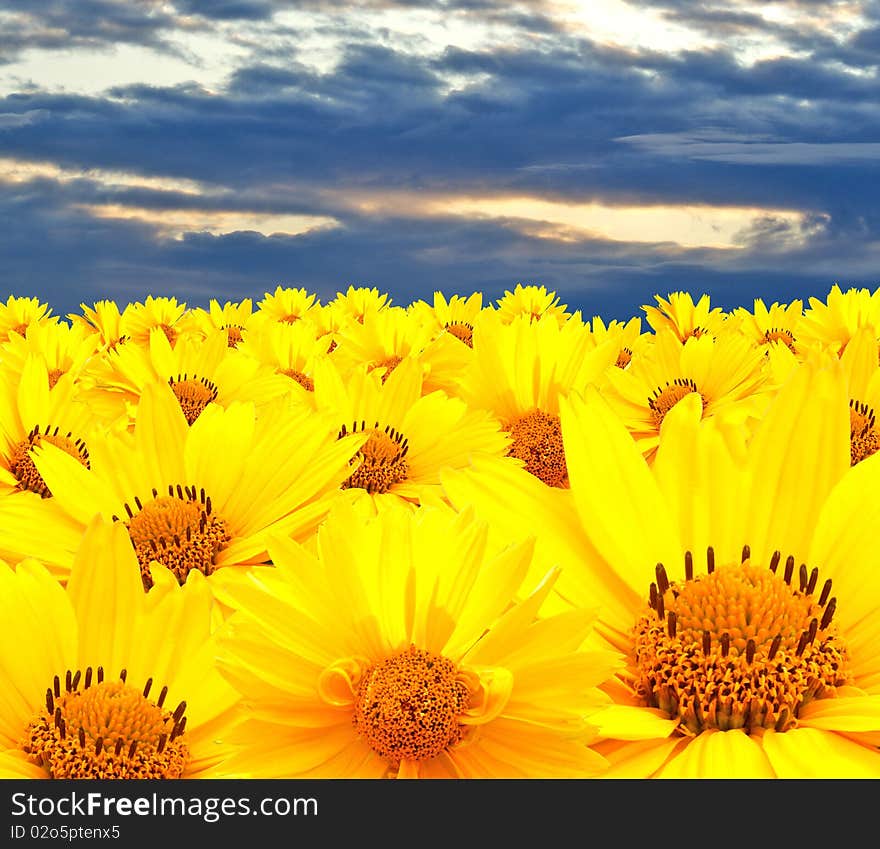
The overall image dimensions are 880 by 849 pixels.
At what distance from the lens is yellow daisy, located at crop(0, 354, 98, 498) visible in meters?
3.29

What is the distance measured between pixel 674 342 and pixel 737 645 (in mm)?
3448

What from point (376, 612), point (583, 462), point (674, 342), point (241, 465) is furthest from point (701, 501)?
point (674, 342)

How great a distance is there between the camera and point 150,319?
874cm

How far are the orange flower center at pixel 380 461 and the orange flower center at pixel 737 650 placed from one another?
1.55 meters

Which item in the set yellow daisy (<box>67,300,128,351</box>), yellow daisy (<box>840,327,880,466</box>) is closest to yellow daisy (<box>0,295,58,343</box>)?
yellow daisy (<box>67,300,128,351</box>)

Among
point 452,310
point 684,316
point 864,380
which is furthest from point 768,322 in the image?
point 864,380

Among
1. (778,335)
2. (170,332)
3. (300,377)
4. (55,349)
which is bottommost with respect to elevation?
(300,377)

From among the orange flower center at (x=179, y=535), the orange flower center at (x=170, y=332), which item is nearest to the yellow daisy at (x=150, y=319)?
the orange flower center at (x=170, y=332)

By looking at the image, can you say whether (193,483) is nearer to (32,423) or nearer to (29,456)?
(29,456)

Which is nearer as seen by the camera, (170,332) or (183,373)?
(183,373)

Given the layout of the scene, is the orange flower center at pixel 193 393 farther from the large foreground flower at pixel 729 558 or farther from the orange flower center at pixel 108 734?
the large foreground flower at pixel 729 558

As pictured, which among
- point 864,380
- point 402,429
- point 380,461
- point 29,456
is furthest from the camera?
point 864,380

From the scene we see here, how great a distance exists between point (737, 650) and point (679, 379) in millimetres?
3227

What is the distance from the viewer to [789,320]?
738 cm
